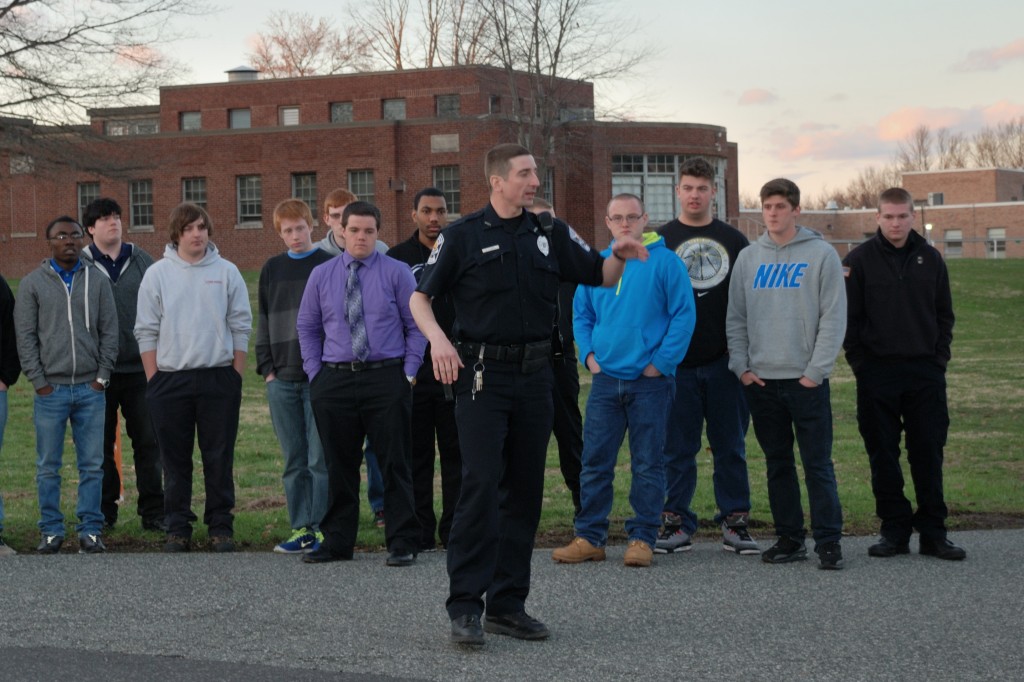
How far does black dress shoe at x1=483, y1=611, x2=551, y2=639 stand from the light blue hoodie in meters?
2.13

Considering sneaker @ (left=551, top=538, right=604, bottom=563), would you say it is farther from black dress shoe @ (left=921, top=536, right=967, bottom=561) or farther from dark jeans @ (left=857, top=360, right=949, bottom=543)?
black dress shoe @ (left=921, top=536, right=967, bottom=561)

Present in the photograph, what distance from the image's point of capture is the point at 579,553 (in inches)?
308

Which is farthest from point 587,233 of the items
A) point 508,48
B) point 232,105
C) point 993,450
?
point 993,450

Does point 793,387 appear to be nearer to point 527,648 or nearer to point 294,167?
point 527,648

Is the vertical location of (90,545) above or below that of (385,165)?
below

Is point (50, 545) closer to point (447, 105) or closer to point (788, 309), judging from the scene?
point (788, 309)

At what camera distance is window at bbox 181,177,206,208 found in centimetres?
5316

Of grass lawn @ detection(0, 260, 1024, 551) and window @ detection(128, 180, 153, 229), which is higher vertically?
window @ detection(128, 180, 153, 229)

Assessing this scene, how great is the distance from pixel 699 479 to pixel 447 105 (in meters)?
46.5

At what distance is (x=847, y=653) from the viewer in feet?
18.7

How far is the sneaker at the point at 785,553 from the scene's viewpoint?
779 cm

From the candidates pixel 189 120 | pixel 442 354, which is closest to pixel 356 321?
pixel 442 354

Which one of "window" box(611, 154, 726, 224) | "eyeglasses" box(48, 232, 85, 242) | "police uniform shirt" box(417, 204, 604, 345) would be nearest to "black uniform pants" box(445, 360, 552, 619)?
"police uniform shirt" box(417, 204, 604, 345)

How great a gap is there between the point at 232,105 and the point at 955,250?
56701 millimetres
